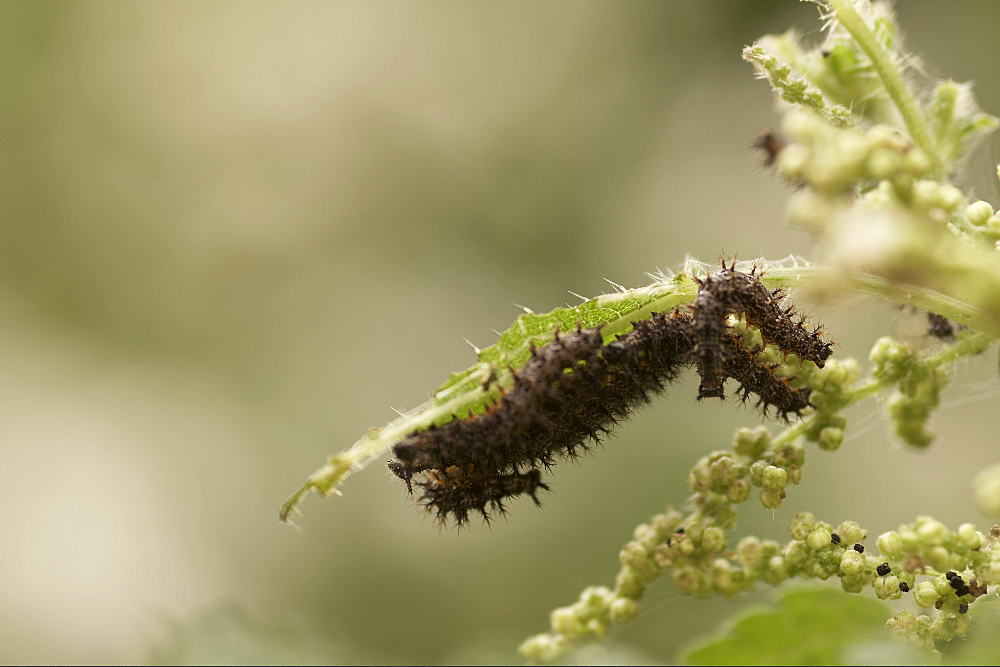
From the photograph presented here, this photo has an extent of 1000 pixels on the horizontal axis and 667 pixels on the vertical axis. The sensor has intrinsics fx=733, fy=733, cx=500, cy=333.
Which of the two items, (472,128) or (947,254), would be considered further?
(472,128)

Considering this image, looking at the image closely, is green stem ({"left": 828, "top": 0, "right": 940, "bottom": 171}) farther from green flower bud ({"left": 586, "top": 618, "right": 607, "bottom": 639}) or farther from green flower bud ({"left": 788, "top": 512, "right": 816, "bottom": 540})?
green flower bud ({"left": 586, "top": 618, "right": 607, "bottom": 639})

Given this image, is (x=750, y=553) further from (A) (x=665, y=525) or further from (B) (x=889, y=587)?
(B) (x=889, y=587)

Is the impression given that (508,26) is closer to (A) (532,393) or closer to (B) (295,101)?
(B) (295,101)

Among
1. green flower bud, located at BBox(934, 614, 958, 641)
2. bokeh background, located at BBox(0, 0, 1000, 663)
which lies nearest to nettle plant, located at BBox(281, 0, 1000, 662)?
green flower bud, located at BBox(934, 614, 958, 641)

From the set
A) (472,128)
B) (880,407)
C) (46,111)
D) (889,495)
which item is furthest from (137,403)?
(880,407)

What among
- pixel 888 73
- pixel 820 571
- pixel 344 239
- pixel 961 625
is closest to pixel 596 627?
pixel 820 571
